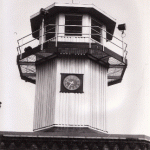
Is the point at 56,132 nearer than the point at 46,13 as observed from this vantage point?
Yes

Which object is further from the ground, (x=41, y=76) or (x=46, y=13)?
(x=46, y=13)

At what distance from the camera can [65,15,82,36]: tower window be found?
4272cm

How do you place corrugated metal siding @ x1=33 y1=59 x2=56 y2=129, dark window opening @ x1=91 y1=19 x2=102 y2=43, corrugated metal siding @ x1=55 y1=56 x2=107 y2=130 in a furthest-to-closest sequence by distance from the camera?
dark window opening @ x1=91 y1=19 x2=102 y2=43
corrugated metal siding @ x1=33 y1=59 x2=56 y2=129
corrugated metal siding @ x1=55 y1=56 x2=107 y2=130

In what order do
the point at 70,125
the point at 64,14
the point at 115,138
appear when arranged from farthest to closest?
the point at 64,14, the point at 70,125, the point at 115,138

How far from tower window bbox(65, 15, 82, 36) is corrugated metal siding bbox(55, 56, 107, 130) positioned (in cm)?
186

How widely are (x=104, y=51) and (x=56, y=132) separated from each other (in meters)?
6.24

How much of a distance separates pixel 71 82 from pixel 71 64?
1091 mm

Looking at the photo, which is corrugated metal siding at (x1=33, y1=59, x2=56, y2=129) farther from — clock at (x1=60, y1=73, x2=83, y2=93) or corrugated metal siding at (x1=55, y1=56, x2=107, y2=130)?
clock at (x1=60, y1=73, x2=83, y2=93)

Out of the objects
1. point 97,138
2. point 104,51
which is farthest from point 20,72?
point 97,138

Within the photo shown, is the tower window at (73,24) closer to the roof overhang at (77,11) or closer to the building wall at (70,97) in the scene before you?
the roof overhang at (77,11)

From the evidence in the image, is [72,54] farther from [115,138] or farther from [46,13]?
[115,138]

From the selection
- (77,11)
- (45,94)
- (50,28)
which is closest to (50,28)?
(50,28)

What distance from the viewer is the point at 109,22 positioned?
144ft

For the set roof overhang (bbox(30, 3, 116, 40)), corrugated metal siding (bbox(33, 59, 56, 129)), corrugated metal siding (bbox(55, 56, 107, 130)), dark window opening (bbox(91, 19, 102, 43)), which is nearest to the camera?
corrugated metal siding (bbox(55, 56, 107, 130))
